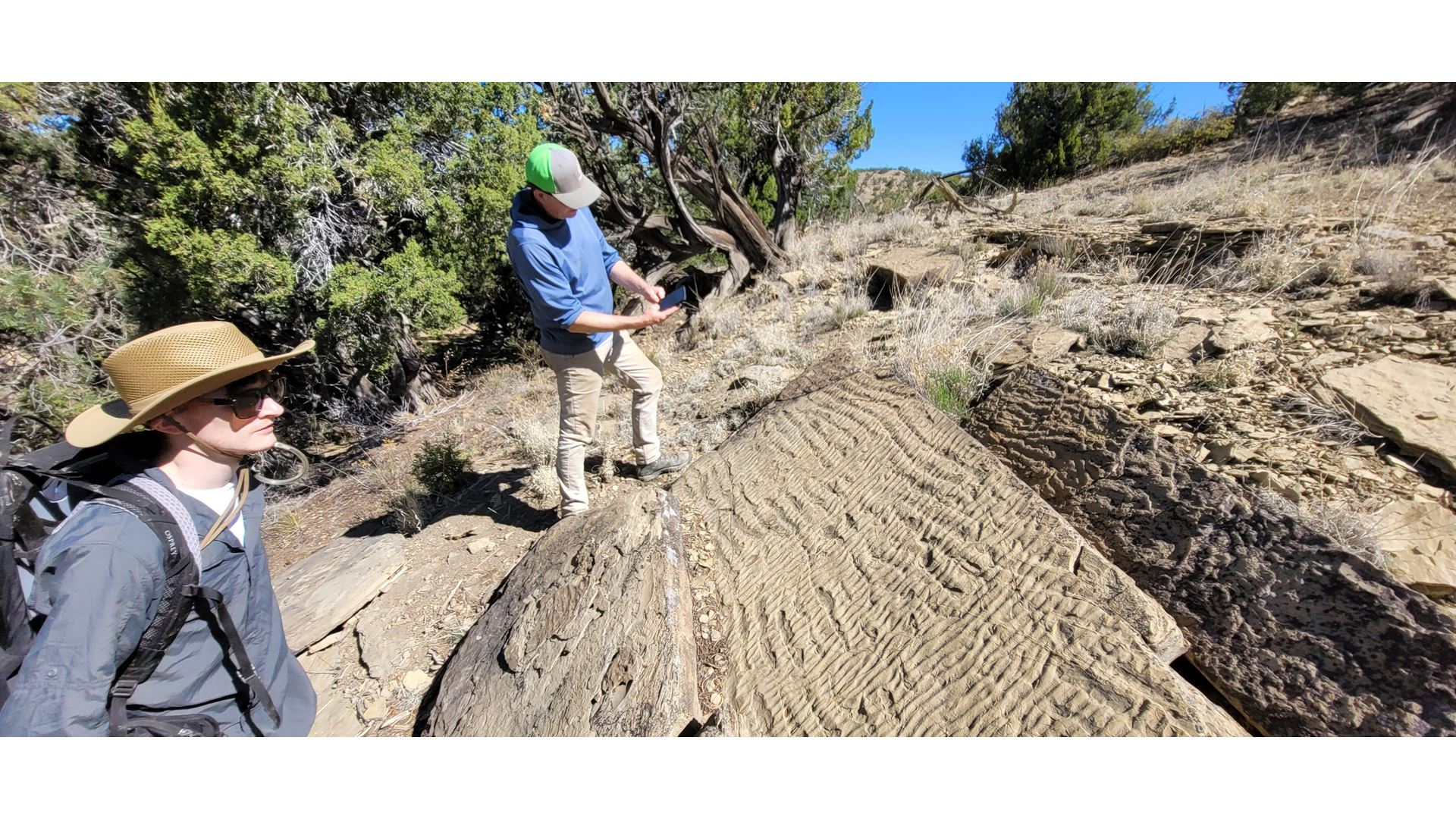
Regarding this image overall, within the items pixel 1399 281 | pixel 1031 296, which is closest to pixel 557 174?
pixel 1031 296

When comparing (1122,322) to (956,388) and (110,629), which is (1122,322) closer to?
(956,388)

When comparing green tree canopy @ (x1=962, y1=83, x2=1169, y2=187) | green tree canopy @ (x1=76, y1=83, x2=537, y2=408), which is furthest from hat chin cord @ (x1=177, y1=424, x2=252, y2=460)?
green tree canopy @ (x1=962, y1=83, x2=1169, y2=187)

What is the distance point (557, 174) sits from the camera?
2689 mm

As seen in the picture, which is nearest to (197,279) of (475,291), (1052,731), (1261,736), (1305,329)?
(475,291)

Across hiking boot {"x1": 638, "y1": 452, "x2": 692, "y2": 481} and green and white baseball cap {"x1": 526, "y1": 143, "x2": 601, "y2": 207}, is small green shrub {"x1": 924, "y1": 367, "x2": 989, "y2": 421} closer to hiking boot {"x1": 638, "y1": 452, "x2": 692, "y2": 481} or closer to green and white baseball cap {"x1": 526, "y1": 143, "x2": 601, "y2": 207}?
hiking boot {"x1": 638, "y1": 452, "x2": 692, "y2": 481}

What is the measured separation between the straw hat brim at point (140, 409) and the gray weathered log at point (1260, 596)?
2792mm

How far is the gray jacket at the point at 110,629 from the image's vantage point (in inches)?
48.1

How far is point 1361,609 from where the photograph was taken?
150cm

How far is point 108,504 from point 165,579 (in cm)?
22

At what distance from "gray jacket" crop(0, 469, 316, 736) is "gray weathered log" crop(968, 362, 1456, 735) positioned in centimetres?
286

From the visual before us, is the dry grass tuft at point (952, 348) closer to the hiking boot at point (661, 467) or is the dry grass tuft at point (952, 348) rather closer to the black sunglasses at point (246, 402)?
the hiking boot at point (661, 467)

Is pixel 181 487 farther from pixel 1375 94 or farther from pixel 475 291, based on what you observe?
pixel 1375 94

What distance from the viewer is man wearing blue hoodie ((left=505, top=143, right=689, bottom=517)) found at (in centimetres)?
278

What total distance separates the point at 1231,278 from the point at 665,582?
→ 4.43 meters
